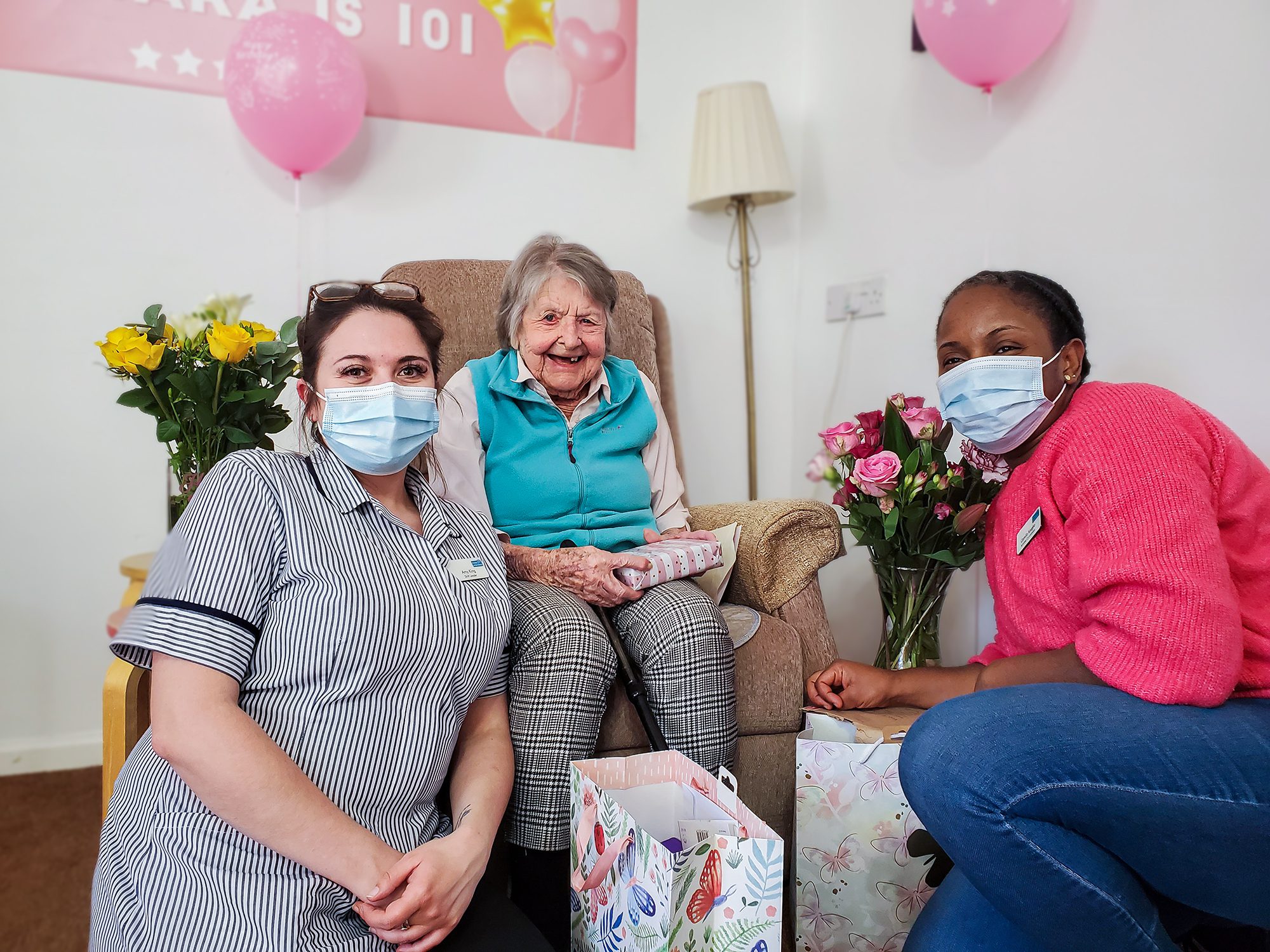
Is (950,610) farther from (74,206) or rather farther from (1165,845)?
(74,206)

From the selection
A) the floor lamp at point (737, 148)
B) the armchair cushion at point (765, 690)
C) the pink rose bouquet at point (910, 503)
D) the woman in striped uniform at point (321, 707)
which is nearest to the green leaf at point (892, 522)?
the pink rose bouquet at point (910, 503)

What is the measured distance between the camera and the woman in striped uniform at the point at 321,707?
34.2 inches

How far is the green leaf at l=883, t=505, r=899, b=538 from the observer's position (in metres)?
1.56

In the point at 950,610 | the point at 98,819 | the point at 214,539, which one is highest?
the point at 214,539

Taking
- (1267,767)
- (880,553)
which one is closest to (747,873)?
(1267,767)

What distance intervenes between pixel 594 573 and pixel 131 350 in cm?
75

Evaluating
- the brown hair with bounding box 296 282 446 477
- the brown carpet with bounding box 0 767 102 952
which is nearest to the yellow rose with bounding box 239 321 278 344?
the brown hair with bounding box 296 282 446 477

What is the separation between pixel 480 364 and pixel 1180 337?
4.22 ft

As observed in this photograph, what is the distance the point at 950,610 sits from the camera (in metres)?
2.23

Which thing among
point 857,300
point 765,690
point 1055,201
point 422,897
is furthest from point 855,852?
point 857,300

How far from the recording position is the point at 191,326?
4.86 ft

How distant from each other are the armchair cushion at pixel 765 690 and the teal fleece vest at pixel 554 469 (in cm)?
34

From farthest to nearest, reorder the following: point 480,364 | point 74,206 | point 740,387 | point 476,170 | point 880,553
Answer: point 740,387 → point 476,170 → point 74,206 → point 480,364 → point 880,553

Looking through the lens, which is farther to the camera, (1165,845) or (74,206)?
(74,206)
